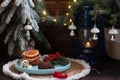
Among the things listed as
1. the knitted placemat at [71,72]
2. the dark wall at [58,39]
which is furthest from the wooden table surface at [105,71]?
the dark wall at [58,39]

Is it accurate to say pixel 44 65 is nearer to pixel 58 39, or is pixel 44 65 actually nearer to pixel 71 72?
pixel 71 72

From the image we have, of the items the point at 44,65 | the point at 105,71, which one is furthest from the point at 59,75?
the point at 105,71

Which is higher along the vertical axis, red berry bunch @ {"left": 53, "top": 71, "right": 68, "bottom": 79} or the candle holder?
the candle holder

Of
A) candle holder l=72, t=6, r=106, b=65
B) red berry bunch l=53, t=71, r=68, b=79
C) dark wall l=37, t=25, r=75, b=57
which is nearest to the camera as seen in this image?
red berry bunch l=53, t=71, r=68, b=79

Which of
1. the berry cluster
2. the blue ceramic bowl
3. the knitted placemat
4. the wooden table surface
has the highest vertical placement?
the berry cluster

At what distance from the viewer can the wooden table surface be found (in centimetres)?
97

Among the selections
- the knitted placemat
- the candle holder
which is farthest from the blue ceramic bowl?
the candle holder

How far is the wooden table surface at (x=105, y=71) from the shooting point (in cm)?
97

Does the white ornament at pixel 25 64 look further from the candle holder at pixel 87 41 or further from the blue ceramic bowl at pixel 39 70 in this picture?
the candle holder at pixel 87 41

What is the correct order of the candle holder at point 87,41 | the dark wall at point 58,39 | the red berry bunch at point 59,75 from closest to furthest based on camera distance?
the red berry bunch at point 59,75 < the candle holder at point 87,41 < the dark wall at point 58,39

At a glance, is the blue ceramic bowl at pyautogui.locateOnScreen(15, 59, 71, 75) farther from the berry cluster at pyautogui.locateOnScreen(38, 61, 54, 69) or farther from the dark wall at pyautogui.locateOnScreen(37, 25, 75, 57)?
the dark wall at pyautogui.locateOnScreen(37, 25, 75, 57)

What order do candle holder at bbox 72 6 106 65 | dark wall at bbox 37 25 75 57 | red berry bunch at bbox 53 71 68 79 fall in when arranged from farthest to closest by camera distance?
dark wall at bbox 37 25 75 57 → candle holder at bbox 72 6 106 65 → red berry bunch at bbox 53 71 68 79

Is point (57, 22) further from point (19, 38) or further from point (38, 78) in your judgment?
point (38, 78)

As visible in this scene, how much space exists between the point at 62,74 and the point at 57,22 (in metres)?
0.35
